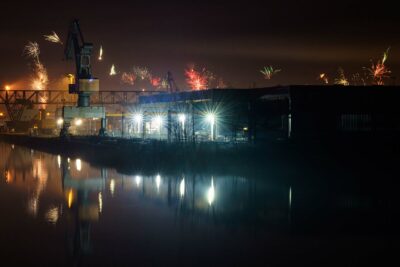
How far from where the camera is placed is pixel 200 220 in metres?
21.5

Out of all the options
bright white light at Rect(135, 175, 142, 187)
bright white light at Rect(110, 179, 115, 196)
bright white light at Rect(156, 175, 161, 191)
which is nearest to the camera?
bright white light at Rect(110, 179, 115, 196)

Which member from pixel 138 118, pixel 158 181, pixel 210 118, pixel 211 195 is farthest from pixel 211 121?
pixel 211 195

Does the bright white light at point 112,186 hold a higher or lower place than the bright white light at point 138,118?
lower

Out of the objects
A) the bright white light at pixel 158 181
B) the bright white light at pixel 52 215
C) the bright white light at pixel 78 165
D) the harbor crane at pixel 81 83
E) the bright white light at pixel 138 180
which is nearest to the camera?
the bright white light at pixel 52 215

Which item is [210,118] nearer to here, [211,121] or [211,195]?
[211,121]

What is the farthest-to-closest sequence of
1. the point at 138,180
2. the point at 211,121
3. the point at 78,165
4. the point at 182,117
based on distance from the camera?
the point at 182,117 < the point at 211,121 < the point at 78,165 < the point at 138,180

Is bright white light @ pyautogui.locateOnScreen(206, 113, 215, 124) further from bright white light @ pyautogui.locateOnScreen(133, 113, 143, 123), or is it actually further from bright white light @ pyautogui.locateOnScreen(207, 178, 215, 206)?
bright white light @ pyautogui.locateOnScreen(207, 178, 215, 206)

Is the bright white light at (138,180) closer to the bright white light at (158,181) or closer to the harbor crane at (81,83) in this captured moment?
the bright white light at (158,181)

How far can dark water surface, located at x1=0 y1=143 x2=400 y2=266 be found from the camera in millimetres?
16297

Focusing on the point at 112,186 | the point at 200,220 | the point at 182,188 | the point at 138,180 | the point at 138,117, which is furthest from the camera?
the point at 138,117

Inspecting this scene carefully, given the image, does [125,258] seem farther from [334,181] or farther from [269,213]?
[334,181]

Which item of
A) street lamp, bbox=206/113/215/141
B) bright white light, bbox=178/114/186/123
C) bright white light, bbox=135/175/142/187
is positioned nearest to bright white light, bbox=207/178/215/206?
bright white light, bbox=135/175/142/187

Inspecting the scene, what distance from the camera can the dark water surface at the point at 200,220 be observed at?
16297mm

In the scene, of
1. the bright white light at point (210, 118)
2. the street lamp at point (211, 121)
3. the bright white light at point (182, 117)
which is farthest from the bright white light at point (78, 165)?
the bright white light at point (182, 117)
